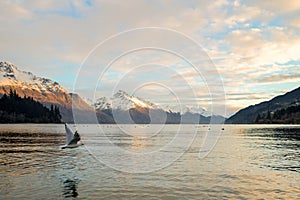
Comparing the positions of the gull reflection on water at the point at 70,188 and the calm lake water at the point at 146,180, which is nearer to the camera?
the gull reflection on water at the point at 70,188

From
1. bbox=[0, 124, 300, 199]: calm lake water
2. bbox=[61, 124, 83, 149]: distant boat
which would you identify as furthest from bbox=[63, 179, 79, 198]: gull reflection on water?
bbox=[61, 124, 83, 149]: distant boat

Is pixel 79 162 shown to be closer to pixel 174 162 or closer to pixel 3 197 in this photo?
pixel 174 162

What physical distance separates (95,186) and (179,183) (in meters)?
10.1

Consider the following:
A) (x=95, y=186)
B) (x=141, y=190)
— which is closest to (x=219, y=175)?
(x=141, y=190)

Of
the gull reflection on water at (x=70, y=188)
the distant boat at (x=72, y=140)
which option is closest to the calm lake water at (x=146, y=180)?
the gull reflection on water at (x=70, y=188)

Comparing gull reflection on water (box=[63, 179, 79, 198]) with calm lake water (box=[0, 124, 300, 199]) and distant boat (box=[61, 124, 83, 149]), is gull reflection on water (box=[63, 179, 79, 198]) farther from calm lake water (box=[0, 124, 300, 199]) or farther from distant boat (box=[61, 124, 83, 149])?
distant boat (box=[61, 124, 83, 149])

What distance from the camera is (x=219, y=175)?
42.0 metres

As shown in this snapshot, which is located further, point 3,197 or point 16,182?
point 16,182

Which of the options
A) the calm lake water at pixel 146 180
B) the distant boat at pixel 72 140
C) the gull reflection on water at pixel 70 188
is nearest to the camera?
the gull reflection on water at pixel 70 188

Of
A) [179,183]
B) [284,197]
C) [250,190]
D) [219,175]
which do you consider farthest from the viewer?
[219,175]

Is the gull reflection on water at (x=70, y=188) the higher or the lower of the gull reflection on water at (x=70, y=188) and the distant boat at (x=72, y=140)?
the lower

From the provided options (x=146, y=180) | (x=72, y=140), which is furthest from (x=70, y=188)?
(x=72, y=140)

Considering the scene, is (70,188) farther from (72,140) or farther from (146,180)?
(72,140)

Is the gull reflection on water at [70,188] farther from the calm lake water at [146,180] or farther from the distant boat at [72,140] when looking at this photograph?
the distant boat at [72,140]
